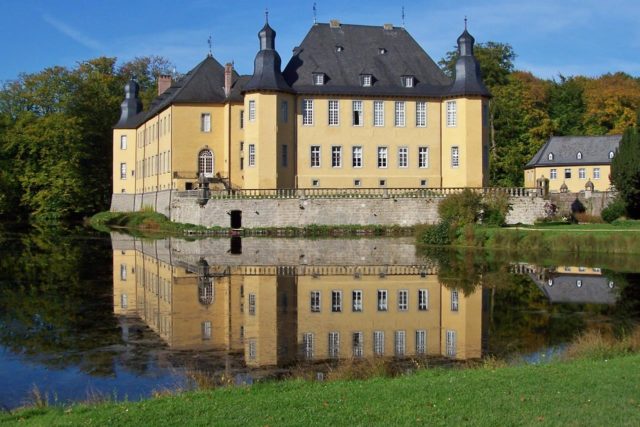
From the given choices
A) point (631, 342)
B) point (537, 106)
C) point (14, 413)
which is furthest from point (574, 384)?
point (537, 106)

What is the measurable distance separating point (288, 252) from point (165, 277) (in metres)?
7.95

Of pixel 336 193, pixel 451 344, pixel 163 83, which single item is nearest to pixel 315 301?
pixel 451 344

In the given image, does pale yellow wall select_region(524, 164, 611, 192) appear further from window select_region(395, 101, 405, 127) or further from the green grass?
the green grass

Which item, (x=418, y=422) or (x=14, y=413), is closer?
(x=418, y=422)

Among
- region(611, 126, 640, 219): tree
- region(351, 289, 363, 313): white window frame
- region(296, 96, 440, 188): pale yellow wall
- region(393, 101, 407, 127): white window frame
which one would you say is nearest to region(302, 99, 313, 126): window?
region(296, 96, 440, 188): pale yellow wall

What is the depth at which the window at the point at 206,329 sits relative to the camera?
1295 cm

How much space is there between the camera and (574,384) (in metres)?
8.06

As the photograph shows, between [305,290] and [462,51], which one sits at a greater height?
[462,51]

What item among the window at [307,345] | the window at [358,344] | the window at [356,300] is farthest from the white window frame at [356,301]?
the window at [307,345]

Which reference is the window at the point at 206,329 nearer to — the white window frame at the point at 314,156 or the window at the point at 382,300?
the window at the point at 382,300

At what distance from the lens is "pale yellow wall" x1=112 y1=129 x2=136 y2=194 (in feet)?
193

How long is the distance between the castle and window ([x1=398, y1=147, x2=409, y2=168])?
0.06 m

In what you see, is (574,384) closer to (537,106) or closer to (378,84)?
(378,84)

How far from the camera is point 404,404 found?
738 cm
